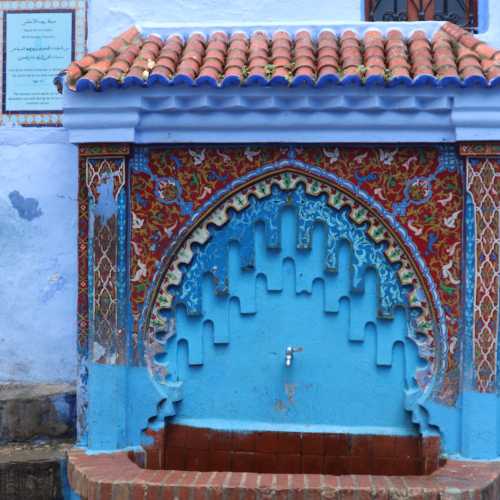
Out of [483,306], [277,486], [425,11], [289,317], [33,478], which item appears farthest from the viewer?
[425,11]

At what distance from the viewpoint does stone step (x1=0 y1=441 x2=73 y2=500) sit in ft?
18.2

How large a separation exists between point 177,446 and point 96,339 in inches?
35.5

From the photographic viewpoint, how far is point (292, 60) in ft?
18.4

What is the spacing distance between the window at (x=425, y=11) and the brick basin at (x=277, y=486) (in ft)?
10.7

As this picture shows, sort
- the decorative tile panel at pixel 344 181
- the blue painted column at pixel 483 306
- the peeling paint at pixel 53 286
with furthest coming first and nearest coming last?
1. the peeling paint at pixel 53 286
2. the decorative tile panel at pixel 344 181
3. the blue painted column at pixel 483 306

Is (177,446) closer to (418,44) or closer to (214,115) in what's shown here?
(214,115)

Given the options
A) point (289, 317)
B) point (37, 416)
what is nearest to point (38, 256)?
point (37, 416)

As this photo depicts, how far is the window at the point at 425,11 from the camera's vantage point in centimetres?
636

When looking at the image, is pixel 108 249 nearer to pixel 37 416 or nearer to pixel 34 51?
pixel 37 416

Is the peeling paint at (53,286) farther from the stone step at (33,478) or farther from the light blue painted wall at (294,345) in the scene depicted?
the stone step at (33,478)

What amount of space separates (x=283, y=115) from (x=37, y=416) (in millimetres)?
2667

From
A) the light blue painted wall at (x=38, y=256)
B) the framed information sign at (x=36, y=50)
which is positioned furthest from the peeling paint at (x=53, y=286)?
the framed information sign at (x=36, y=50)

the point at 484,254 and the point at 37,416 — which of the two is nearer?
the point at 484,254

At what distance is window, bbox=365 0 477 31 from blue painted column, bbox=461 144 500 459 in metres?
1.44
